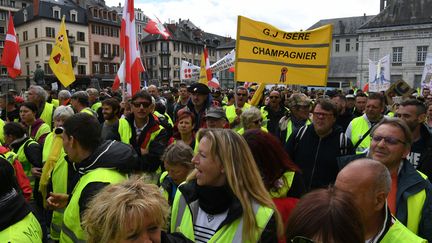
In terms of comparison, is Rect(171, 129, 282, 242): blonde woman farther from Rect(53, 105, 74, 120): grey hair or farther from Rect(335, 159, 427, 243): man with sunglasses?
Rect(53, 105, 74, 120): grey hair

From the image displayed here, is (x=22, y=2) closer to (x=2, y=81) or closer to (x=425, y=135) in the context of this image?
(x=2, y=81)

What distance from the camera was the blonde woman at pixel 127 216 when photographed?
1.74m

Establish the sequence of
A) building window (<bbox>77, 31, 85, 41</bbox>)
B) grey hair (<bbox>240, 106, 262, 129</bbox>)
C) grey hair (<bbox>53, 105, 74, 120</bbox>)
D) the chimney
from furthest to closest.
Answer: building window (<bbox>77, 31, 85, 41</bbox>), the chimney, grey hair (<bbox>240, 106, 262, 129</bbox>), grey hair (<bbox>53, 105, 74, 120</bbox>)

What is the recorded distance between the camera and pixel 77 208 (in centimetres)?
245

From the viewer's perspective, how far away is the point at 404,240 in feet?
6.75

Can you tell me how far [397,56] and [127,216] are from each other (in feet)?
199

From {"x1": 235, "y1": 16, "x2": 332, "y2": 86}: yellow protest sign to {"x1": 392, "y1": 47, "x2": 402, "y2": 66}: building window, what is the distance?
54.9m

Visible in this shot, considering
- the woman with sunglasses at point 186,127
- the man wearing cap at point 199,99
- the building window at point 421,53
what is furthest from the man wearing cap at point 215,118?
Result: the building window at point 421,53

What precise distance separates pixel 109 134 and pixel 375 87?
→ 1183 cm

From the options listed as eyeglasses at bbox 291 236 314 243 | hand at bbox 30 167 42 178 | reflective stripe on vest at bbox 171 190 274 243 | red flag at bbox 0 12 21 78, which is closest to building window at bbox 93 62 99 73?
red flag at bbox 0 12 21 78

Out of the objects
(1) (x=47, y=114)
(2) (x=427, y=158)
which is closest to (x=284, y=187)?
(2) (x=427, y=158)

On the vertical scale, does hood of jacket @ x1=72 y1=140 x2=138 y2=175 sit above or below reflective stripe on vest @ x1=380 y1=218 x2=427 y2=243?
above

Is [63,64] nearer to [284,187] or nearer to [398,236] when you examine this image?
[284,187]

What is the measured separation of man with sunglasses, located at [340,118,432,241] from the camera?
8.57 feet
